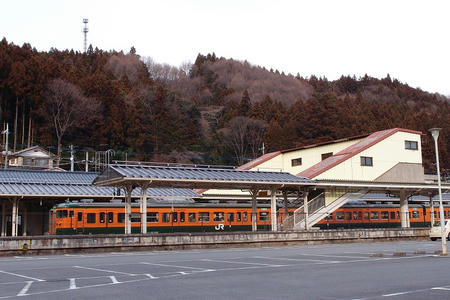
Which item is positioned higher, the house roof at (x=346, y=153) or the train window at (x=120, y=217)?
the house roof at (x=346, y=153)

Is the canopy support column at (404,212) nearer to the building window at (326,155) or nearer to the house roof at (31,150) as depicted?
the building window at (326,155)

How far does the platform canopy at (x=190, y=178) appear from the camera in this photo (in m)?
23.3

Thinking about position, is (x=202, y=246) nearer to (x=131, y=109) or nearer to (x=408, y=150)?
(x=408, y=150)

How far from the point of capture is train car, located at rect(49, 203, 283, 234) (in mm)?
29609

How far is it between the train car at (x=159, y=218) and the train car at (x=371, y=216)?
461 centimetres

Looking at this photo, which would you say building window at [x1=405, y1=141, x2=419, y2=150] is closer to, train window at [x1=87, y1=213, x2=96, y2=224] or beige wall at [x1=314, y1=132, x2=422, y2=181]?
beige wall at [x1=314, y1=132, x2=422, y2=181]

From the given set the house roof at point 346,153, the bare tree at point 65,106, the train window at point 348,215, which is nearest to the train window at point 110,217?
the house roof at point 346,153

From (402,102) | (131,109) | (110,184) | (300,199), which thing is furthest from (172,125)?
(402,102)

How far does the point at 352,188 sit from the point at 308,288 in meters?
23.4

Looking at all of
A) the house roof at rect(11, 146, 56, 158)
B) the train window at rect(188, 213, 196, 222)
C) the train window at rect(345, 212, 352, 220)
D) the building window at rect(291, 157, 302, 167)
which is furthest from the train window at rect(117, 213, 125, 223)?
the house roof at rect(11, 146, 56, 158)

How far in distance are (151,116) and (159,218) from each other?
3818 cm

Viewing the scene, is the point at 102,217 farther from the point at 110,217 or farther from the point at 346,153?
the point at 346,153

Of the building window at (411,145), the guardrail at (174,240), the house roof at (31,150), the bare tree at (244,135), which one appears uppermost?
the bare tree at (244,135)

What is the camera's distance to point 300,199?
34.8m
